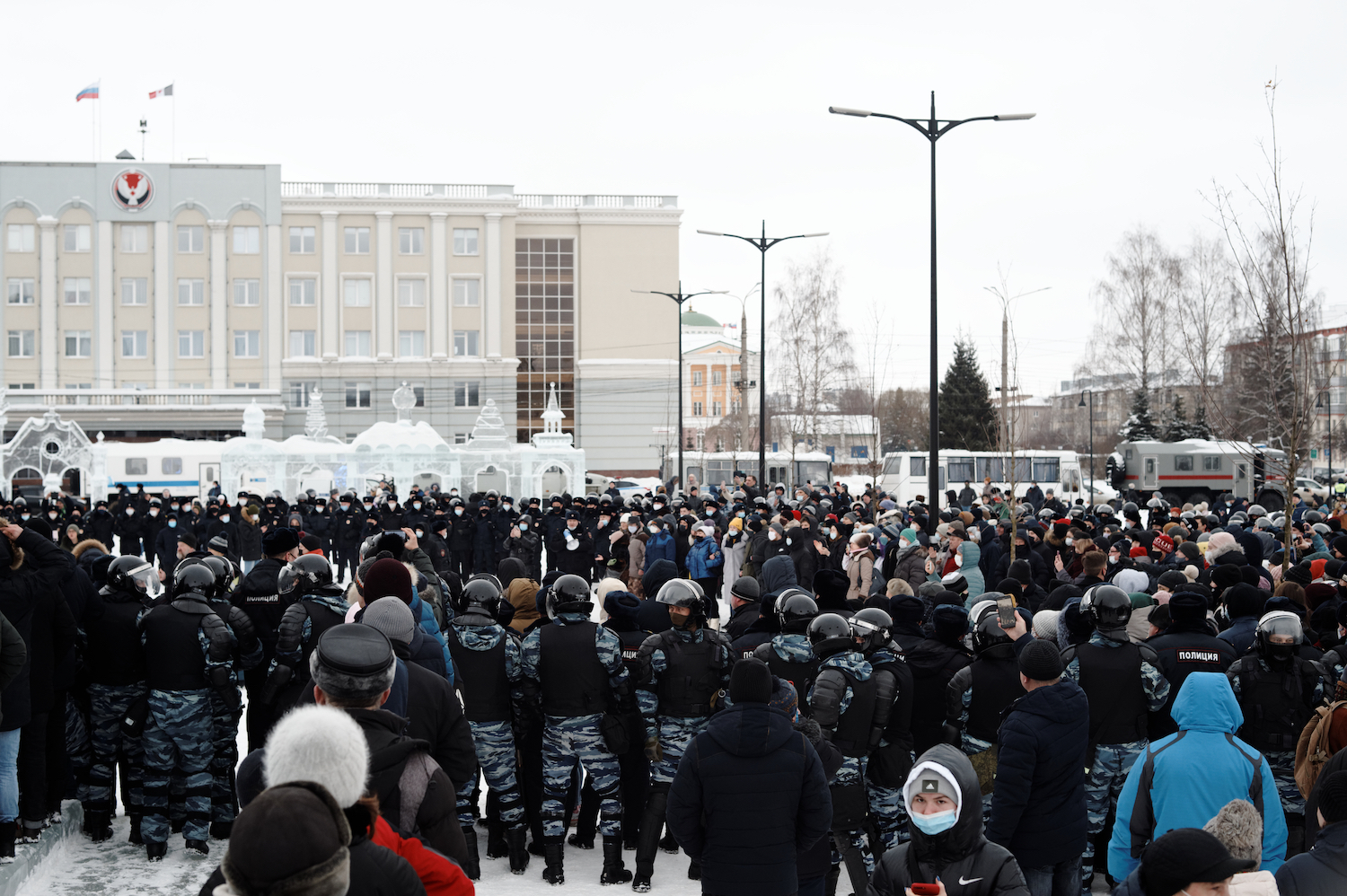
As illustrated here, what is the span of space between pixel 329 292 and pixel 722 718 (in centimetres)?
6538

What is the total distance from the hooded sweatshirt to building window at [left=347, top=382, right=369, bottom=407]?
65.5 metres

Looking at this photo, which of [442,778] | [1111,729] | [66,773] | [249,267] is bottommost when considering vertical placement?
[66,773]

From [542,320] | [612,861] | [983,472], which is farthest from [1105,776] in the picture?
[542,320]

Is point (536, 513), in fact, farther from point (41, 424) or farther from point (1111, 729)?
point (41, 424)

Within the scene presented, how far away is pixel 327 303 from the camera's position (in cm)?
6638

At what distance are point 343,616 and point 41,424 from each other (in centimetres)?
4034

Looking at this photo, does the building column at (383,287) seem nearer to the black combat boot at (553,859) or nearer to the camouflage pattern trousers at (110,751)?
the camouflage pattern trousers at (110,751)

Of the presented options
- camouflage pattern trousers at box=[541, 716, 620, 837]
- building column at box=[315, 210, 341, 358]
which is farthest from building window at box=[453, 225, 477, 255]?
camouflage pattern trousers at box=[541, 716, 620, 837]

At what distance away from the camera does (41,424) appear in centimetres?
4156

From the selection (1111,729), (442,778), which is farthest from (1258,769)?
(442,778)

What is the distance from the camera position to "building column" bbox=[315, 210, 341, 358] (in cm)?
6625

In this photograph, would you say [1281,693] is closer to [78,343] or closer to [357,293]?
[357,293]

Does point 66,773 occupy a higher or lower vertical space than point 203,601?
lower

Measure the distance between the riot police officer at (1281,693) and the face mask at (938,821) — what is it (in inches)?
135
